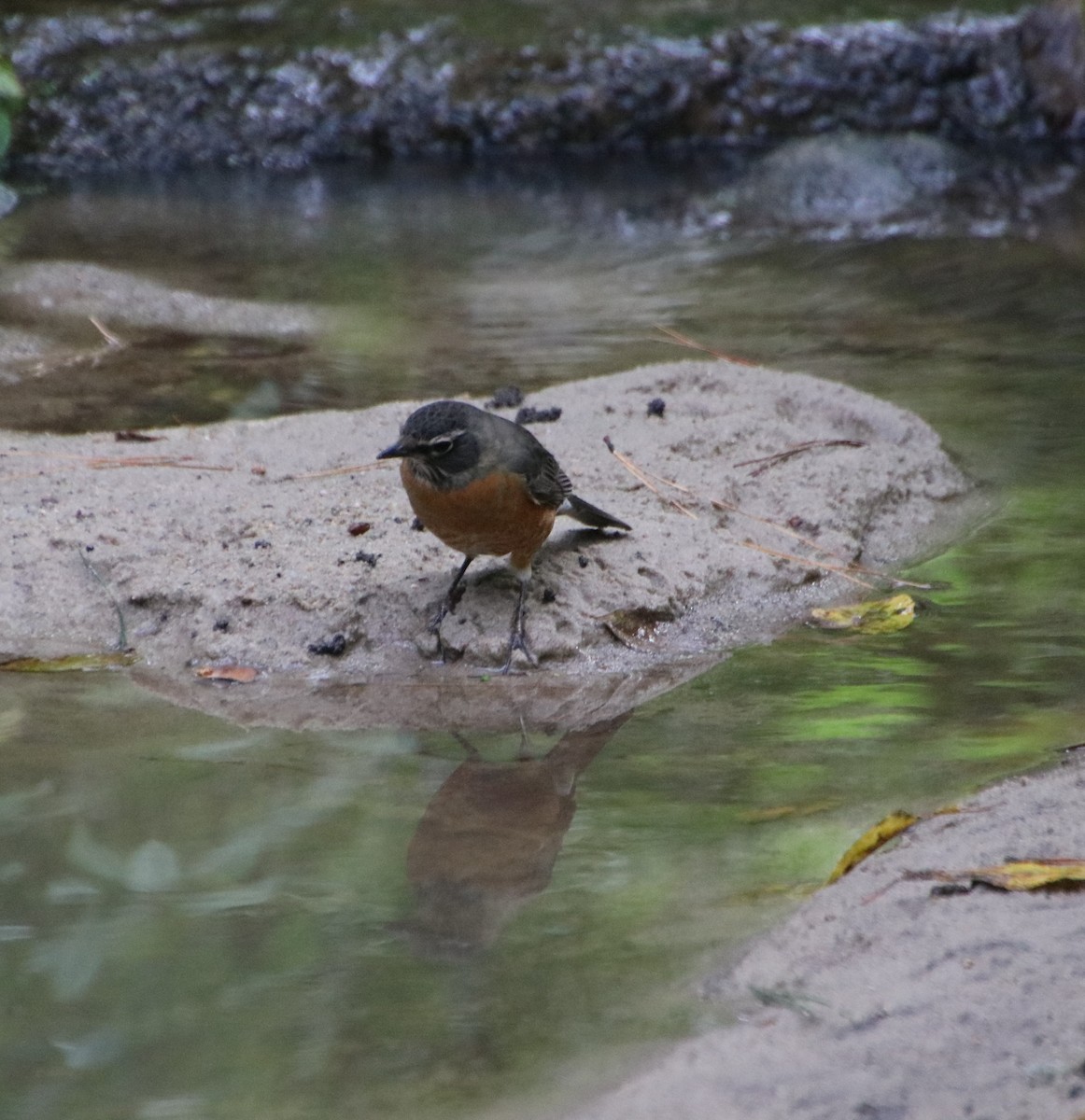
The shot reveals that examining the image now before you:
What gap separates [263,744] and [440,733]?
1.68 ft

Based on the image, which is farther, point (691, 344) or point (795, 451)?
point (691, 344)

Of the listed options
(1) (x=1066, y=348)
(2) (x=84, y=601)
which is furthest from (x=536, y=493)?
(1) (x=1066, y=348)

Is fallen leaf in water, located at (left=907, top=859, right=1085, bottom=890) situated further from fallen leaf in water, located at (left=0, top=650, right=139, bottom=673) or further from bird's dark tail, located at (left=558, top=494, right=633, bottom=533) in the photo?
fallen leaf in water, located at (left=0, top=650, right=139, bottom=673)

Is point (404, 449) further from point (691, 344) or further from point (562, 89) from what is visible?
point (562, 89)

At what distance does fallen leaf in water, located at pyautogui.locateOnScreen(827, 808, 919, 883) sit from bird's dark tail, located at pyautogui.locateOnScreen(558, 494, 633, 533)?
1.93 meters

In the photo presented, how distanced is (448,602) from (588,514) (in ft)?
2.08

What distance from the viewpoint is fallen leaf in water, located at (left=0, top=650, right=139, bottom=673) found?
4.96 metres

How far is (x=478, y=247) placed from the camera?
464 inches

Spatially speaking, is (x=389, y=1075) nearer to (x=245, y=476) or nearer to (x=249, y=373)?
(x=245, y=476)

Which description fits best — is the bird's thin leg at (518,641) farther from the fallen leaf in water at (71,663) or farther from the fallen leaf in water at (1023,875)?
the fallen leaf in water at (1023,875)

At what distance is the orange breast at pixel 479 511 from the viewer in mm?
Answer: 4906

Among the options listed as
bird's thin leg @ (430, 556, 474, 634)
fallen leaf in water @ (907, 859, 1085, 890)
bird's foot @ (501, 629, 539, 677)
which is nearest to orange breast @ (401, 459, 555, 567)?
bird's thin leg @ (430, 556, 474, 634)

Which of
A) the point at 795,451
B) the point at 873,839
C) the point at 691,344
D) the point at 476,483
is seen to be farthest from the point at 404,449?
the point at 691,344

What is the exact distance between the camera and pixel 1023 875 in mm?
3371
